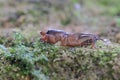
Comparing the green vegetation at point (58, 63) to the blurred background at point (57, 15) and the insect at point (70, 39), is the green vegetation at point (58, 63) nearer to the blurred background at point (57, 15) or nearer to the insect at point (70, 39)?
the insect at point (70, 39)

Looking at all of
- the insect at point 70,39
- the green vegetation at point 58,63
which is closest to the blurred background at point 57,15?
the insect at point 70,39

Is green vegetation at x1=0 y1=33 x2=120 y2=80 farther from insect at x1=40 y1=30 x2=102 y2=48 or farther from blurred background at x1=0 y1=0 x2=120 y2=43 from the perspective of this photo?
blurred background at x1=0 y1=0 x2=120 y2=43

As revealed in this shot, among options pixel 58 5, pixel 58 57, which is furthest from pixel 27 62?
pixel 58 5

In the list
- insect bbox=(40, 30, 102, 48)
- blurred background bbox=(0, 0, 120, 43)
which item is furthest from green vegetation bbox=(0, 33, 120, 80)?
blurred background bbox=(0, 0, 120, 43)

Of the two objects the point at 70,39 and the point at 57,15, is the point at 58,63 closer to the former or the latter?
the point at 70,39

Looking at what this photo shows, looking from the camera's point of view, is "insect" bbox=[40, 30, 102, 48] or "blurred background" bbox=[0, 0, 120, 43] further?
"blurred background" bbox=[0, 0, 120, 43]
